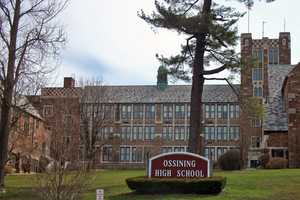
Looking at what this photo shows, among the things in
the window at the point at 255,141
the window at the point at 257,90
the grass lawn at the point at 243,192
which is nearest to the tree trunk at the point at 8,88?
the grass lawn at the point at 243,192

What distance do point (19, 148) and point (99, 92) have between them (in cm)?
1008

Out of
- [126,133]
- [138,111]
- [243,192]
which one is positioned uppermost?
[138,111]

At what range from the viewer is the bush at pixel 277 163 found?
40375 millimetres

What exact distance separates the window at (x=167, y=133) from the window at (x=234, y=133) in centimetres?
865

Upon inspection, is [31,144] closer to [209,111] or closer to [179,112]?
[179,112]

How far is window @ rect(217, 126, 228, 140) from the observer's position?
264 feet

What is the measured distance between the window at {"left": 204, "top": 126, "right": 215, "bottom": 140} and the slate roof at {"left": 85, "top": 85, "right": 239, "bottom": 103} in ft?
13.5

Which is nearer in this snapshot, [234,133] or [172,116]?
[234,133]

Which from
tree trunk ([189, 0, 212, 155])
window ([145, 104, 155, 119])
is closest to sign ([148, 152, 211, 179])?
tree trunk ([189, 0, 212, 155])

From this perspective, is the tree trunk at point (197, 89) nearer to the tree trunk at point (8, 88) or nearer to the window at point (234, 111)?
the tree trunk at point (8, 88)

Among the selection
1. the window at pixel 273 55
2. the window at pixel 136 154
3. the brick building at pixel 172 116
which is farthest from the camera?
the window at pixel 136 154

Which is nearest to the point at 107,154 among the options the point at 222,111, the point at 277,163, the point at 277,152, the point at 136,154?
the point at 136,154

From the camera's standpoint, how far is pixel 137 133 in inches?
3287

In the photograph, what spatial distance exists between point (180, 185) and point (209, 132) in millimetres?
63158
